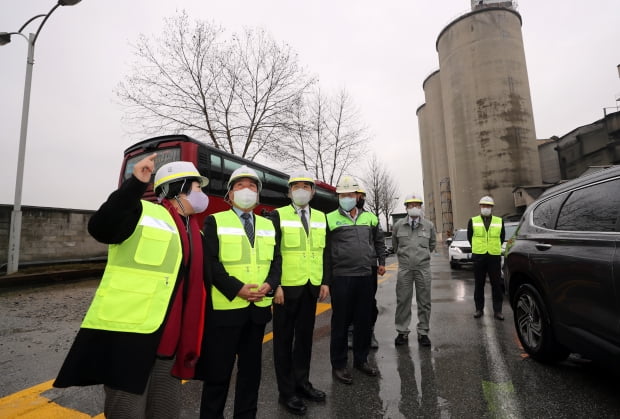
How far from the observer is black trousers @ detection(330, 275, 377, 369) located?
3.39m

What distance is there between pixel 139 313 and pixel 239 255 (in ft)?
2.78

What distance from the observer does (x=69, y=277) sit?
955 centimetres

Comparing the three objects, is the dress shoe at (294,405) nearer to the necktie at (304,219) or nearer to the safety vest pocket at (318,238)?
the safety vest pocket at (318,238)

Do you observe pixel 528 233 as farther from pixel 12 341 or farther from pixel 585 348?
pixel 12 341

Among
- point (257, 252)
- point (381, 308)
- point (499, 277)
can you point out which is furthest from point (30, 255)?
point (499, 277)

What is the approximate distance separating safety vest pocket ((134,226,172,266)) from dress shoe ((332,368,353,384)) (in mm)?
2278

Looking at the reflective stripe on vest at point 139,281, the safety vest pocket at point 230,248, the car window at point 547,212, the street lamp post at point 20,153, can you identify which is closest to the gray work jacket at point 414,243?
the car window at point 547,212

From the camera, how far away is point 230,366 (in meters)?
2.20

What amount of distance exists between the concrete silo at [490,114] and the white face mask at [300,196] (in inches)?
1276

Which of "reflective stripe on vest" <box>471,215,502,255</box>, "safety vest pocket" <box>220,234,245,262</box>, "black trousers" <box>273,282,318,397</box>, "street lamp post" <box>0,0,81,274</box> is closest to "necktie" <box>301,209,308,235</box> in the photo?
"black trousers" <box>273,282,318,397</box>

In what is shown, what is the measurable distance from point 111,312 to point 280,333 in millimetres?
1623

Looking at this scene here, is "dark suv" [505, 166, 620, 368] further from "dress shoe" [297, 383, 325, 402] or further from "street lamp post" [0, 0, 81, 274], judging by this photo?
"street lamp post" [0, 0, 81, 274]

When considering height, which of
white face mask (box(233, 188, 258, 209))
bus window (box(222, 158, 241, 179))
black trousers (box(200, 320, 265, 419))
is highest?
bus window (box(222, 158, 241, 179))

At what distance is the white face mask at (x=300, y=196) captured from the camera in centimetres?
319
